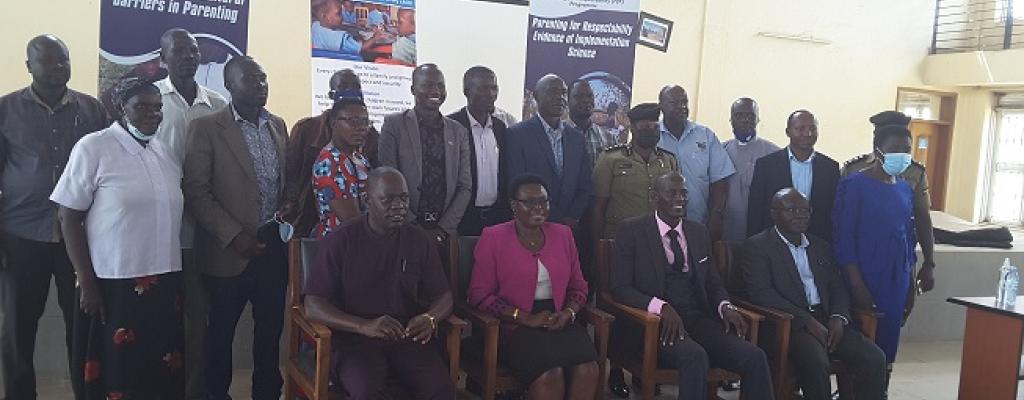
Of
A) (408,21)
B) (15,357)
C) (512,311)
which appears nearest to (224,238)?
(15,357)

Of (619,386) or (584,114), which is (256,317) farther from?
(584,114)

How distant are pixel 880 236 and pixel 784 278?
560 mm

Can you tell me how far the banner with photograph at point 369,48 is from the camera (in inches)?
221

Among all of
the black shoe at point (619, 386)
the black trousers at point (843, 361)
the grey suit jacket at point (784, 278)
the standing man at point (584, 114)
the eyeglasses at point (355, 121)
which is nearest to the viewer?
the eyeglasses at point (355, 121)

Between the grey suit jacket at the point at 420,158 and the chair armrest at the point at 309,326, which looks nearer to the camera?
the chair armrest at the point at 309,326

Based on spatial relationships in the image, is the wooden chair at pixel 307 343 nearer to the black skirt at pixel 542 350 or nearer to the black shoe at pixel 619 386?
the black skirt at pixel 542 350

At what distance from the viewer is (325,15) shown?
560 centimetres

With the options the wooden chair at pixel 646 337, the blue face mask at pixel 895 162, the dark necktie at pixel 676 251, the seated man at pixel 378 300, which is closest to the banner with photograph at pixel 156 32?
the seated man at pixel 378 300

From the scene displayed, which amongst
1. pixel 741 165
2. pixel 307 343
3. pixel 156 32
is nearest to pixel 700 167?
pixel 741 165

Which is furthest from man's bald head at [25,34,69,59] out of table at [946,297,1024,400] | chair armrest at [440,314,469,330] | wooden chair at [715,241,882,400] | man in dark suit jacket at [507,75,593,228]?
table at [946,297,1024,400]

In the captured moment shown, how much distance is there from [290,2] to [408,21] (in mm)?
1090

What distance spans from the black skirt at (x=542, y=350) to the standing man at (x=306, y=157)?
3.20ft

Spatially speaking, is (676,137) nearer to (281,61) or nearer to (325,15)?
(325,15)

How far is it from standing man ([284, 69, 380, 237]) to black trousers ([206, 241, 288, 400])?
0.49 feet
